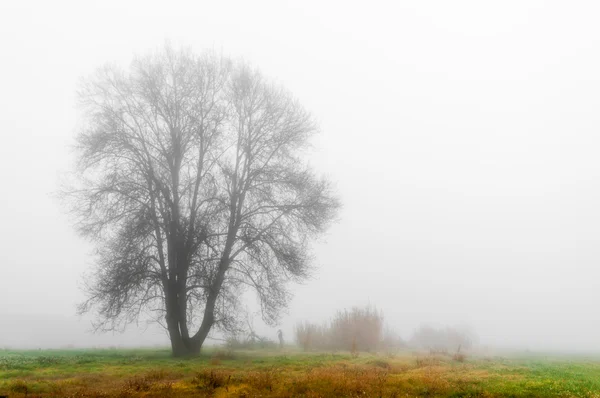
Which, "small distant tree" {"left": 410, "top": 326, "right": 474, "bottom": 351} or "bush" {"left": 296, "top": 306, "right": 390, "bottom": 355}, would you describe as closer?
"bush" {"left": 296, "top": 306, "right": 390, "bottom": 355}

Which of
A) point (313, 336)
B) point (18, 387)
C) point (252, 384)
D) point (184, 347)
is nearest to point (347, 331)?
point (313, 336)

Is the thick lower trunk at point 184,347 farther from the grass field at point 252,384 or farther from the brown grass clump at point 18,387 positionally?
the brown grass clump at point 18,387

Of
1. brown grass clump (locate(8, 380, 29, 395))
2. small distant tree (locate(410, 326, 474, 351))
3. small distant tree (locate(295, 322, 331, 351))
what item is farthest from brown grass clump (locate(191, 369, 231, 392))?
small distant tree (locate(410, 326, 474, 351))

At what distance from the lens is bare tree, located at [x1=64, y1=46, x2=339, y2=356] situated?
77.3ft

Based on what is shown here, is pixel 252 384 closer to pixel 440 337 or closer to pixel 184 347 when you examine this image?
pixel 184 347

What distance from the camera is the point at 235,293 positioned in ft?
91.5

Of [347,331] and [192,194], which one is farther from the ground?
[192,194]

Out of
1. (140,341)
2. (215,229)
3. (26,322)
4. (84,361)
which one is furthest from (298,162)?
(26,322)

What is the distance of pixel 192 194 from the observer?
26.0m

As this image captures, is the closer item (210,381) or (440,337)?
(210,381)

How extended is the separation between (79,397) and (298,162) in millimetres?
18884

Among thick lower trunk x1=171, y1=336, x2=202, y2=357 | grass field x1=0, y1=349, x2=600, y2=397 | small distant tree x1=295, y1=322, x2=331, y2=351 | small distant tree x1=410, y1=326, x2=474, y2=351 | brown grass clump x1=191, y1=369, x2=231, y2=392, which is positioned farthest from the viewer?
small distant tree x1=410, y1=326, x2=474, y2=351

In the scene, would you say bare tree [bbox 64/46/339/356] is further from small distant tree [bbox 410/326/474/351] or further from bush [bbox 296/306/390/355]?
small distant tree [bbox 410/326/474/351]

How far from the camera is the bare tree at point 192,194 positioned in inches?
927
